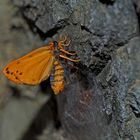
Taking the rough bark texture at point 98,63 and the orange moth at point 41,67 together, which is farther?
the orange moth at point 41,67

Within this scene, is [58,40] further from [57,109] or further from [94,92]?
[57,109]

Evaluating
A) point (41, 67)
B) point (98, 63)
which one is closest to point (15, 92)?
point (41, 67)

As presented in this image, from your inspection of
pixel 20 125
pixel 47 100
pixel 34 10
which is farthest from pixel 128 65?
pixel 20 125

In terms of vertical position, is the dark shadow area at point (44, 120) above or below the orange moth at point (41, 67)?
below

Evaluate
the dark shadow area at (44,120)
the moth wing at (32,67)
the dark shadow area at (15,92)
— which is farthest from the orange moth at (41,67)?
the dark shadow area at (15,92)

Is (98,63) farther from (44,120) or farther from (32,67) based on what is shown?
(44,120)

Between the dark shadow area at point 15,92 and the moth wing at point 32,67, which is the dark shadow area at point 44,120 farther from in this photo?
the moth wing at point 32,67

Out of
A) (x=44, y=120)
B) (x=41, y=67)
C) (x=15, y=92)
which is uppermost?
(x=41, y=67)

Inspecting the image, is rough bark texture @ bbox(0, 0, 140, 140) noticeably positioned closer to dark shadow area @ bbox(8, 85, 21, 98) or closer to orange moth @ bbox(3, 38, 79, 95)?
orange moth @ bbox(3, 38, 79, 95)
